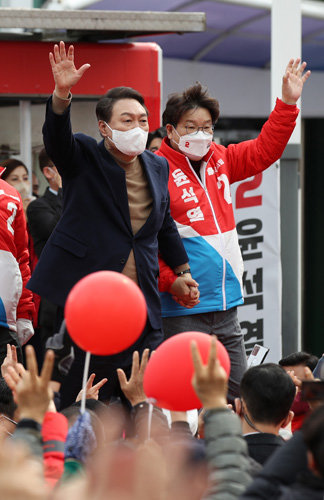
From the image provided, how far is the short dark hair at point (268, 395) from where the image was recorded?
11.8 feet

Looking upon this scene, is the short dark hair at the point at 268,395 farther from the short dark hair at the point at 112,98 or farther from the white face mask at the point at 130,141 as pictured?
the short dark hair at the point at 112,98

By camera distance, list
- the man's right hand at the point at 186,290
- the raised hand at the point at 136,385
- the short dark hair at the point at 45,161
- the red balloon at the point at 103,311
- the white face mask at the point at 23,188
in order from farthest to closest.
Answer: the white face mask at the point at 23,188
the short dark hair at the point at 45,161
the man's right hand at the point at 186,290
the raised hand at the point at 136,385
the red balloon at the point at 103,311

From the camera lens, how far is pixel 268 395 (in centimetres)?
361

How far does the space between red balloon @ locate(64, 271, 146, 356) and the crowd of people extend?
0.20 metres

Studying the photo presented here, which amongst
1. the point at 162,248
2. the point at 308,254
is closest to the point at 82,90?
the point at 162,248

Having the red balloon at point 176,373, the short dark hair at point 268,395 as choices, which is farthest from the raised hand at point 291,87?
→ the red balloon at point 176,373

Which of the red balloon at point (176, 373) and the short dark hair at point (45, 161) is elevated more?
the short dark hair at point (45, 161)

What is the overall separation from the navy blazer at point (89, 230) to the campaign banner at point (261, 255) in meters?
2.57

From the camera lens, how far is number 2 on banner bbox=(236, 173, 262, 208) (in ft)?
22.3

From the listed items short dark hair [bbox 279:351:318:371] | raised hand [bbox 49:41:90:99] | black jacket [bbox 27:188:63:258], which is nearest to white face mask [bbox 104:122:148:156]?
raised hand [bbox 49:41:90:99]

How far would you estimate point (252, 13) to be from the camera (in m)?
10.0

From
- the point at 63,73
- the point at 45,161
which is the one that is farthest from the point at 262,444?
the point at 45,161

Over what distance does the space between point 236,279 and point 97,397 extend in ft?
4.03

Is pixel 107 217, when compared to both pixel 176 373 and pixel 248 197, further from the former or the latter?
pixel 248 197
